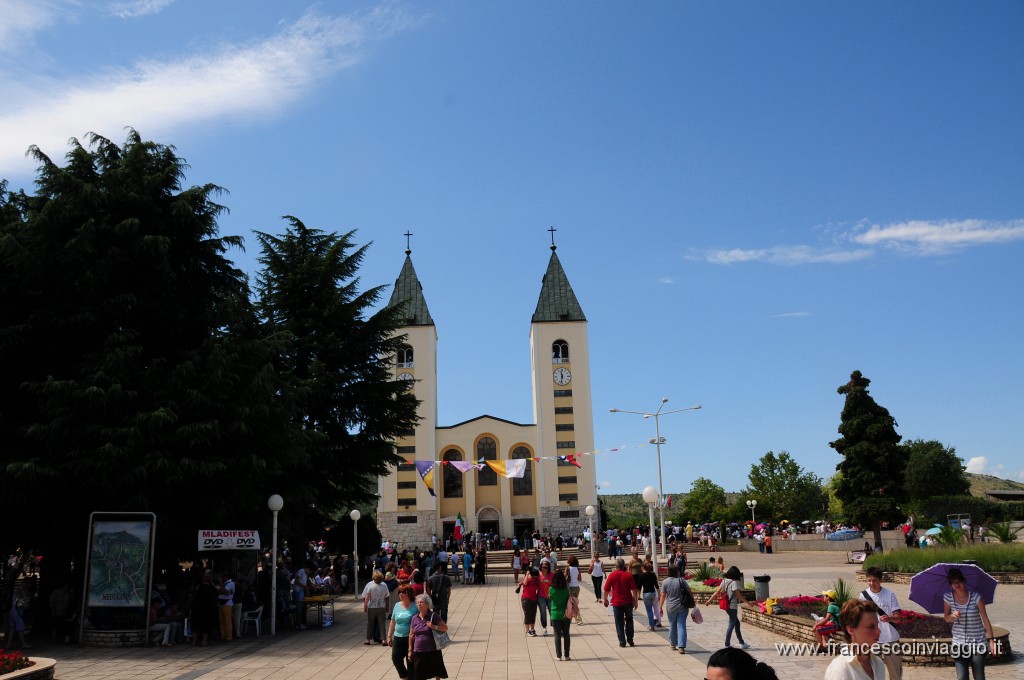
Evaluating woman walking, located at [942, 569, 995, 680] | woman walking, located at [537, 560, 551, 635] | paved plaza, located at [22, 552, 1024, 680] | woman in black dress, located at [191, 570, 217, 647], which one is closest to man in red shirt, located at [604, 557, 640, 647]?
paved plaza, located at [22, 552, 1024, 680]

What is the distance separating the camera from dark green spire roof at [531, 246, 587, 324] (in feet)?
211

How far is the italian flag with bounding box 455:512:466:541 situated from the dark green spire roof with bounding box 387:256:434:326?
16.5 meters

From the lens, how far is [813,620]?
46.6 ft

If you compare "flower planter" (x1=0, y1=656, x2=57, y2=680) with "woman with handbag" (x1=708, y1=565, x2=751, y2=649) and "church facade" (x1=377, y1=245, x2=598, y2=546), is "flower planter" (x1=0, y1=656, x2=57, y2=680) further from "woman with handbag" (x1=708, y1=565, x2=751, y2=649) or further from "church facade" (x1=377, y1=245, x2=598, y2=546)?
"church facade" (x1=377, y1=245, x2=598, y2=546)

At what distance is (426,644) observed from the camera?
9.34 meters

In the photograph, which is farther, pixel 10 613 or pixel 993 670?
pixel 10 613

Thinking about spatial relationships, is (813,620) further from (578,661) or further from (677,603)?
(578,661)

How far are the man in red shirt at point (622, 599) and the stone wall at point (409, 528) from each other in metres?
46.5

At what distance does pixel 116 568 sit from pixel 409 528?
4500 centimetres

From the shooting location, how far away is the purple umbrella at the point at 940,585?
8.02 metres

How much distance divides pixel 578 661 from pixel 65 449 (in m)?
12.1

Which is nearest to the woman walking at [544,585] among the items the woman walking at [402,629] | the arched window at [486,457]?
the woman walking at [402,629]

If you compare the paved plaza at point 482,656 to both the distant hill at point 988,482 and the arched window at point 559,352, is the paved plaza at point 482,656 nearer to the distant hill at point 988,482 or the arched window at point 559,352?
the arched window at point 559,352

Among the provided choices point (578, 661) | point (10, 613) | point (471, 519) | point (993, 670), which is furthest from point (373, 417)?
point (471, 519)
